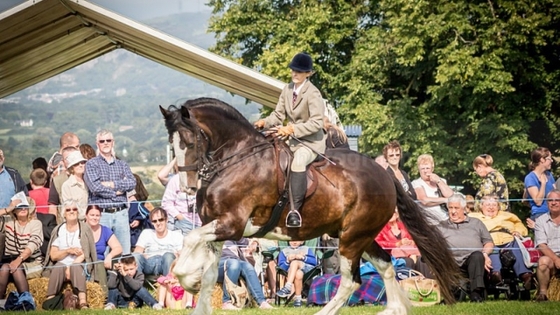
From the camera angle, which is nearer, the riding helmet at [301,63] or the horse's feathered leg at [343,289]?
the horse's feathered leg at [343,289]

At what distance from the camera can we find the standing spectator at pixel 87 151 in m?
11.9

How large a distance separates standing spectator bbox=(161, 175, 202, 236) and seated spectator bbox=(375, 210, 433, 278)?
2491 millimetres

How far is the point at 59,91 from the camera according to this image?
12078 mm

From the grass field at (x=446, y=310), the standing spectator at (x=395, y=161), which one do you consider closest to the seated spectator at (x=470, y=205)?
the standing spectator at (x=395, y=161)

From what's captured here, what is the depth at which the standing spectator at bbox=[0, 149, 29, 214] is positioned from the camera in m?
11.6

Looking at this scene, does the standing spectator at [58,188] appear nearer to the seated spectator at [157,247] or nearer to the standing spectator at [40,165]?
the standing spectator at [40,165]

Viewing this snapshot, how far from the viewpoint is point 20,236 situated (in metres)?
11.4

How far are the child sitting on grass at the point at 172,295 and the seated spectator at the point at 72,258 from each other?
2.34ft

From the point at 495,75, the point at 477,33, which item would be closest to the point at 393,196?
the point at 495,75

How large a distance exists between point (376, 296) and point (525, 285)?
6.87 ft

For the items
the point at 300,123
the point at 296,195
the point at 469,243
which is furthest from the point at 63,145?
the point at 469,243

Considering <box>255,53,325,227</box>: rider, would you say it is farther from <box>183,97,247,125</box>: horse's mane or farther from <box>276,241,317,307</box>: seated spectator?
<box>276,241,317,307</box>: seated spectator

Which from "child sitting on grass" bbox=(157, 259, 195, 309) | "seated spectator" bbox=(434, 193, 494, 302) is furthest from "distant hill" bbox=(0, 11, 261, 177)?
"seated spectator" bbox=(434, 193, 494, 302)

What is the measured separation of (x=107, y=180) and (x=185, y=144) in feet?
9.83
